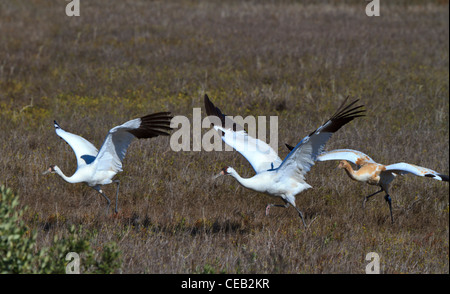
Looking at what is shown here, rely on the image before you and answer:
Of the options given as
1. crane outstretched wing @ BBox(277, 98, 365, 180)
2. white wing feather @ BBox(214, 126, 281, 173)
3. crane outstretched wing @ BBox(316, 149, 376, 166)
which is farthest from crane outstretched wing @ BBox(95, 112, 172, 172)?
crane outstretched wing @ BBox(316, 149, 376, 166)

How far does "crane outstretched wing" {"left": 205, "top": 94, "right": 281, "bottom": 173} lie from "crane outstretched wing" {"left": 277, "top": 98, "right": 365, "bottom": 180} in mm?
538

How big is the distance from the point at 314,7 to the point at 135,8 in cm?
709

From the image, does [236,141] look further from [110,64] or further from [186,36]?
[186,36]

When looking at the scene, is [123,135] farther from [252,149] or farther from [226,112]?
[226,112]

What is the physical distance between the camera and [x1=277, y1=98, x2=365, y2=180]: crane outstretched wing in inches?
193

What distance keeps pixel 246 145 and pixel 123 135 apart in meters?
1.43

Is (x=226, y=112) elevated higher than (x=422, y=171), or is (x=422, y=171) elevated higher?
(x=226, y=112)

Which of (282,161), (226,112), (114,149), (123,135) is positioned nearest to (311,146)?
(282,161)

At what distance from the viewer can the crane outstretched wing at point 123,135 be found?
557 cm

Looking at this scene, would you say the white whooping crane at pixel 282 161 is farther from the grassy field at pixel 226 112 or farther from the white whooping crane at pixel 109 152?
the white whooping crane at pixel 109 152

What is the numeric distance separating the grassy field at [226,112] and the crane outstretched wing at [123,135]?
0.64 meters

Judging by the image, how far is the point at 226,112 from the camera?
10547mm

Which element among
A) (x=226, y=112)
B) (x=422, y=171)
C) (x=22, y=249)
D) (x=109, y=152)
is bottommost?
(x=22, y=249)

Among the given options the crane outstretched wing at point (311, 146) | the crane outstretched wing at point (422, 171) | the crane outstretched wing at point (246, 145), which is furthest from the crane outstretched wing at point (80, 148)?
the crane outstretched wing at point (422, 171)
